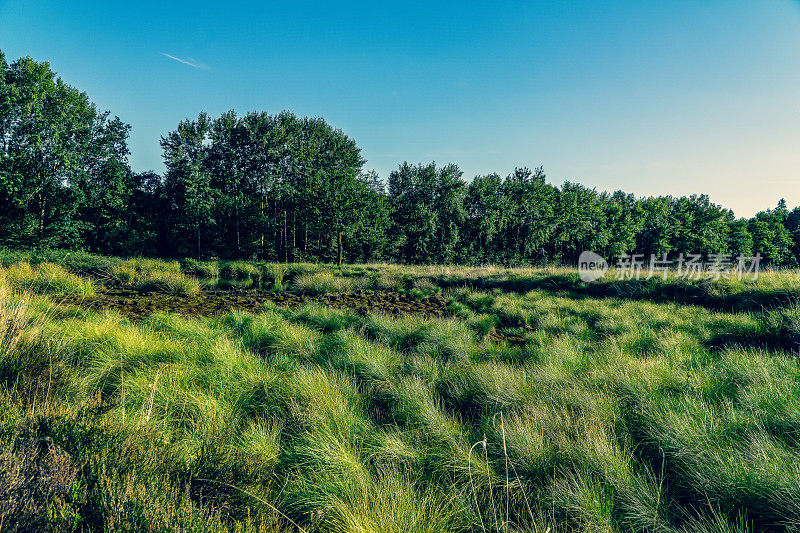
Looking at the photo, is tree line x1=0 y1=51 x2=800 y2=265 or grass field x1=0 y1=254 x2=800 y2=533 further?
tree line x1=0 y1=51 x2=800 y2=265

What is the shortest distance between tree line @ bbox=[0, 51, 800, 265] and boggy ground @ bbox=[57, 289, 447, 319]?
15219mm

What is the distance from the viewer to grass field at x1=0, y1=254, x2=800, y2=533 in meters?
1.64

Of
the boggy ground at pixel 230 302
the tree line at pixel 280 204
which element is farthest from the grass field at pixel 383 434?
the tree line at pixel 280 204

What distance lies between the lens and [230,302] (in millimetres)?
9039

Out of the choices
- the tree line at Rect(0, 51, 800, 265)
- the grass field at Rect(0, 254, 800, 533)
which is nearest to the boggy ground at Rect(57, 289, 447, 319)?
the grass field at Rect(0, 254, 800, 533)

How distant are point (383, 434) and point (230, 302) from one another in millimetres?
7932

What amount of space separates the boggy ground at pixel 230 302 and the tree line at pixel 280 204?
15.2m

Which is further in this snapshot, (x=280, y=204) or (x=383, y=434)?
(x=280, y=204)

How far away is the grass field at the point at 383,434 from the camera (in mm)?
1637

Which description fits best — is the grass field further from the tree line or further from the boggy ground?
the tree line

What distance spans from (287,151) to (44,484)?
33.1m

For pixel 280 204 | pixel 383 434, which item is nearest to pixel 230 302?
pixel 383 434

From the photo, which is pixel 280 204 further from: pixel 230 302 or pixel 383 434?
pixel 383 434

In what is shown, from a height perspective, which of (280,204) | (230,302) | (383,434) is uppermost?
(280,204)
